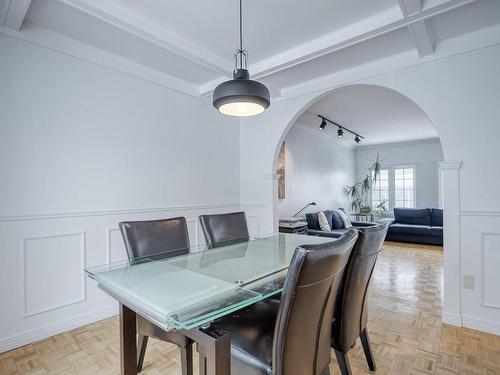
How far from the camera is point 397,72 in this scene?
2.66 m

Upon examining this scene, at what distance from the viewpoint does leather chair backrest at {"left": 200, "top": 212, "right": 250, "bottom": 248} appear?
2355 millimetres

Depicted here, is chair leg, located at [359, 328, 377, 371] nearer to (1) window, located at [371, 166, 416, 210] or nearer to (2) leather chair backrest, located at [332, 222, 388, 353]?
(2) leather chair backrest, located at [332, 222, 388, 353]

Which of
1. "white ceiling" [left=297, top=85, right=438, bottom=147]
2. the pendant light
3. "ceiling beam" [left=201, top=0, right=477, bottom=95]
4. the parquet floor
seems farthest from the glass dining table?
"white ceiling" [left=297, top=85, right=438, bottom=147]

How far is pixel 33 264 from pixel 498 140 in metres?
3.81

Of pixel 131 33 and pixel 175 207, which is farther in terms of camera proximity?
pixel 175 207

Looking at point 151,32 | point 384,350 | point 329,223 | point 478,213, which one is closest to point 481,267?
point 478,213

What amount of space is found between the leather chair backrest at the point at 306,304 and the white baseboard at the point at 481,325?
1878 millimetres

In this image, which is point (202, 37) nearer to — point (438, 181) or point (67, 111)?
point (67, 111)

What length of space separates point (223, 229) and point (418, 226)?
534 centimetres

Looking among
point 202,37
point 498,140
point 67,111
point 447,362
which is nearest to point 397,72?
point 498,140

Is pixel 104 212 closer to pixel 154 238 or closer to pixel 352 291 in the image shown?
pixel 154 238

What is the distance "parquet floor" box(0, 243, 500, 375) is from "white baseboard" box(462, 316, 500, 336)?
5cm

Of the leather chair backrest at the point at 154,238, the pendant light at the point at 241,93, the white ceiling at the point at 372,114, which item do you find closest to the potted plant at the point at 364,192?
the white ceiling at the point at 372,114

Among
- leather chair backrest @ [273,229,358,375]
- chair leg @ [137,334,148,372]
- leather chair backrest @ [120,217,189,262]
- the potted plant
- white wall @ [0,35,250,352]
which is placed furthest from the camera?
the potted plant
